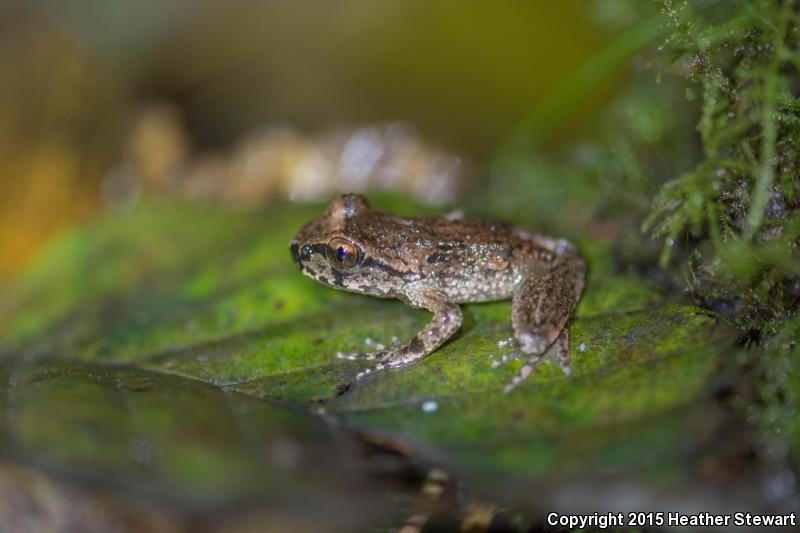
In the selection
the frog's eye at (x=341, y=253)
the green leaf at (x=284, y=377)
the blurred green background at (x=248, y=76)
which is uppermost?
the blurred green background at (x=248, y=76)

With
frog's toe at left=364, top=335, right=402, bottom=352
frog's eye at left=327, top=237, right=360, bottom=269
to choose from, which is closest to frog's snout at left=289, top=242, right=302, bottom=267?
frog's eye at left=327, top=237, right=360, bottom=269

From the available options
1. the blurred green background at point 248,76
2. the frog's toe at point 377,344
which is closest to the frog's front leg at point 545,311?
the frog's toe at point 377,344

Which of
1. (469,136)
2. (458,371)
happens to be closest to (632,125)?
(469,136)

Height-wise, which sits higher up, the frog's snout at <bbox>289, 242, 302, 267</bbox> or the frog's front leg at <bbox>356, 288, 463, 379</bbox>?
the frog's snout at <bbox>289, 242, 302, 267</bbox>

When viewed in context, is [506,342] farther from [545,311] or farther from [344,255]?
[344,255]

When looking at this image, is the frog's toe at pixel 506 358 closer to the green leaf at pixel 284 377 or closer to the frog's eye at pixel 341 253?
the green leaf at pixel 284 377

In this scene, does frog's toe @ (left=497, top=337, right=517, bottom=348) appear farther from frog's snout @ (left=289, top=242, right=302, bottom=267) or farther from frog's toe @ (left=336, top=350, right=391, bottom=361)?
frog's snout @ (left=289, top=242, right=302, bottom=267)
